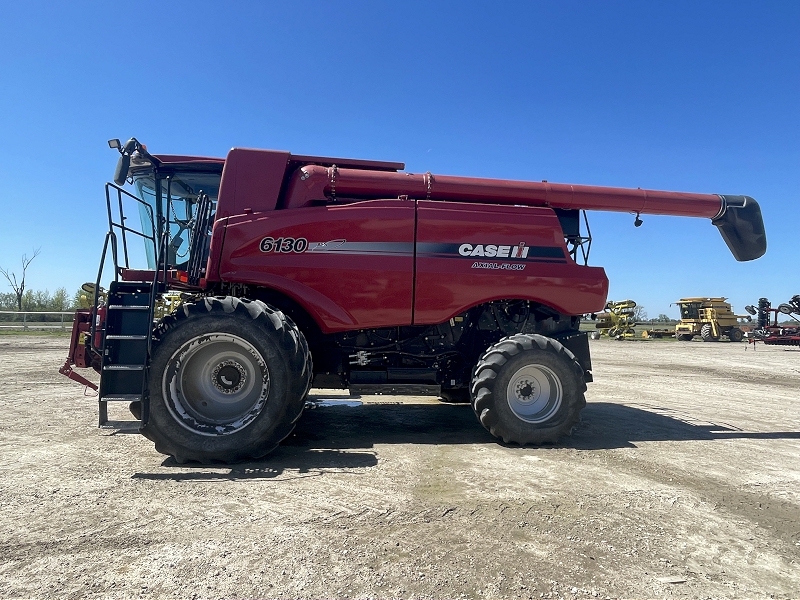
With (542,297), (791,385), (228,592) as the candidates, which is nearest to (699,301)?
(791,385)

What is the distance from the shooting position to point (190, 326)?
14.2 ft

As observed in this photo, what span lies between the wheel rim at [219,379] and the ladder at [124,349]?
29 cm

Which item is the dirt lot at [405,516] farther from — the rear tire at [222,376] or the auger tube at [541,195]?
the auger tube at [541,195]

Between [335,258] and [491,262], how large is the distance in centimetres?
180

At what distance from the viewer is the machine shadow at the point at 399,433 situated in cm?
408

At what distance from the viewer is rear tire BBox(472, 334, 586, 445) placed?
4.86 metres

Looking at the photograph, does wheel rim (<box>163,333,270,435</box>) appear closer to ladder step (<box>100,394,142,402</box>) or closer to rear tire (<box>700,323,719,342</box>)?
ladder step (<box>100,394,142,402</box>)

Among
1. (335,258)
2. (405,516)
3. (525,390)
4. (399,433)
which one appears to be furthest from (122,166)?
(525,390)

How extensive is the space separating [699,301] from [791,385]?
24735mm

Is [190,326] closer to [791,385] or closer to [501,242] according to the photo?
[501,242]

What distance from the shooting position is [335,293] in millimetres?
5055

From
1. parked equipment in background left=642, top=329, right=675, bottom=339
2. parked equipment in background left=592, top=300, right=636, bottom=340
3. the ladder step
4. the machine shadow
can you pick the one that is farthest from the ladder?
parked equipment in background left=642, top=329, right=675, bottom=339

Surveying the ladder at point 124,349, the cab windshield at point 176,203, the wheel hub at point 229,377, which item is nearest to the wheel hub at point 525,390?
the wheel hub at point 229,377

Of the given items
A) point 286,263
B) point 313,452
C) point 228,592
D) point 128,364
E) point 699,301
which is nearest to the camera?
point 228,592
